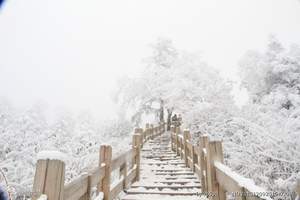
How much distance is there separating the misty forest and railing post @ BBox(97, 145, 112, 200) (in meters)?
0.02

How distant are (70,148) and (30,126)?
11.4 feet

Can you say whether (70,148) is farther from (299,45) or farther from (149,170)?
(299,45)

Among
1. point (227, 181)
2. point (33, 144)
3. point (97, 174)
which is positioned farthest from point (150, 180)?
point (33, 144)

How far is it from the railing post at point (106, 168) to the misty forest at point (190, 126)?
0.02 m

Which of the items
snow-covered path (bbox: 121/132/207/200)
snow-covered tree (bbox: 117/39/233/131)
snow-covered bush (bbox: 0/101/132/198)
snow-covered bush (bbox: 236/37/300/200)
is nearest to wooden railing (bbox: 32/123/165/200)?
snow-covered path (bbox: 121/132/207/200)

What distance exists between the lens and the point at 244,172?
806cm

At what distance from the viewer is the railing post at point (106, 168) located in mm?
3978

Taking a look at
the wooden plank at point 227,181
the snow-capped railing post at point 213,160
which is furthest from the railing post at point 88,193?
the snow-capped railing post at point 213,160

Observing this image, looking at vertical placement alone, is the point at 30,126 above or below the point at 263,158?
above

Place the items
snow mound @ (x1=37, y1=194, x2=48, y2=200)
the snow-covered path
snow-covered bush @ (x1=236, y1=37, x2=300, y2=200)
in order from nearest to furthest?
snow mound @ (x1=37, y1=194, x2=48, y2=200)
the snow-covered path
snow-covered bush @ (x1=236, y1=37, x2=300, y2=200)

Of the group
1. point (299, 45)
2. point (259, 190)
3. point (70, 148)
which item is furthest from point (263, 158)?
point (299, 45)

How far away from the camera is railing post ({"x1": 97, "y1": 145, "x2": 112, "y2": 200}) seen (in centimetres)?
398

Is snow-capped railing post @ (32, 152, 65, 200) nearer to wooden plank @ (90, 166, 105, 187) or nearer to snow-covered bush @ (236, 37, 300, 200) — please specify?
wooden plank @ (90, 166, 105, 187)

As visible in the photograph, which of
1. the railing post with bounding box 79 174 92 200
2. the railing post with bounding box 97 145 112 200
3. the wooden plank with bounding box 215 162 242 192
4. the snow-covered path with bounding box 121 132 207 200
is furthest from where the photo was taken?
the snow-covered path with bounding box 121 132 207 200
